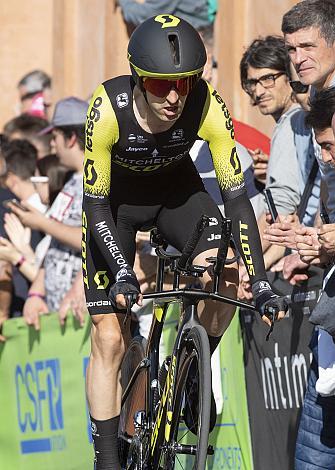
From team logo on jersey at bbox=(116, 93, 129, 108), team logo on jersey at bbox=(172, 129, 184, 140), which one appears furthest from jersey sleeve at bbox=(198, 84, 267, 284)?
team logo on jersey at bbox=(116, 93, 129, 108)

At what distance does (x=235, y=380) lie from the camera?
28.9 ft

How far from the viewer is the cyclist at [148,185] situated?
6902 millimetres

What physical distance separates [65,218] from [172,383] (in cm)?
346

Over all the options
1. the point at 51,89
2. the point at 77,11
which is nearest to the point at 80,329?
the point at 51,89

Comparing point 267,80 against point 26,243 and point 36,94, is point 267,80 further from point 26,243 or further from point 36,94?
point 36,94

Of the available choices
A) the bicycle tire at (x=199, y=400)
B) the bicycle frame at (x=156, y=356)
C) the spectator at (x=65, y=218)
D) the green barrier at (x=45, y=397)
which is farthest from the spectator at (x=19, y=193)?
the bicycle tire at (x=199, y=400)

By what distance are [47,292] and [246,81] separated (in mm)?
2666

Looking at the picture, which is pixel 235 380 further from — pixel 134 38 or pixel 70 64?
pixel 70 64

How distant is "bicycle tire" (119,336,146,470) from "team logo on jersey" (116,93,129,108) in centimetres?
137

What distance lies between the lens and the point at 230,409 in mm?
8797

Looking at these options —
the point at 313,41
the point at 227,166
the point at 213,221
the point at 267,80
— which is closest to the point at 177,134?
the point at 227,166

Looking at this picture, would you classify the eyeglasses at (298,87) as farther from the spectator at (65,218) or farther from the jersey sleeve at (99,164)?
the spectator at (65,218)

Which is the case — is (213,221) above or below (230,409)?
above

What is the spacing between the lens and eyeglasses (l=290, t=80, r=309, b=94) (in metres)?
8.04
